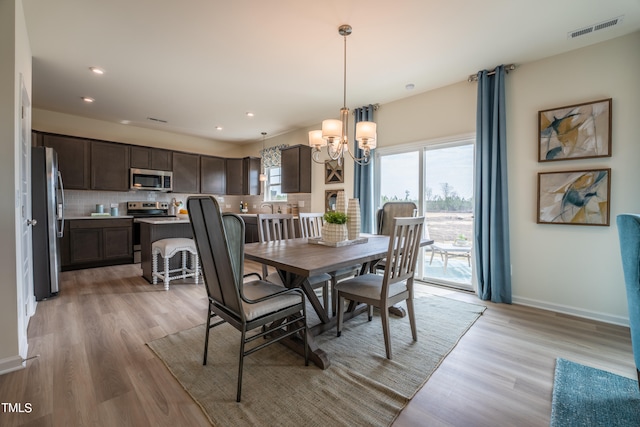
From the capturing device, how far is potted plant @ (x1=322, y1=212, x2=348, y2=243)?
240 centimetres

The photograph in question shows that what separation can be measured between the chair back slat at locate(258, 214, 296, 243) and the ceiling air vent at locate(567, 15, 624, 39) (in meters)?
3.20

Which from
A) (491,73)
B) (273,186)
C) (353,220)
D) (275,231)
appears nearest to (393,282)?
(353,220)

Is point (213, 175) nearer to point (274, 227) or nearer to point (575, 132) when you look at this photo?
point (274, 227)

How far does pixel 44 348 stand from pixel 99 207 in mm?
3829

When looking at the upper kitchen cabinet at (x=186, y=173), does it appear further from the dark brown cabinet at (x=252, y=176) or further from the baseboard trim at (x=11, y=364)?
the baseboard trim at (x=11, y=364)

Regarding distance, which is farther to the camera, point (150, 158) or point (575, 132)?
point (150, 158)

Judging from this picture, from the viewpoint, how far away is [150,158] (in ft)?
17.8

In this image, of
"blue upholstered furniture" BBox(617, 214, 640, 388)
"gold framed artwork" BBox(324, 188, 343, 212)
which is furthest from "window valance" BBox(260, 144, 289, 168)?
"blue upholstered furniture" BBox(617, 214, 640, 388)

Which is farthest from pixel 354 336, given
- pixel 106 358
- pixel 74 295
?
pixel 74 295

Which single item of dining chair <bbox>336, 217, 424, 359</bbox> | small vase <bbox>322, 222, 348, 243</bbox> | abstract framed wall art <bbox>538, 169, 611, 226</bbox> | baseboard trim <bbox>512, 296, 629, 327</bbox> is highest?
abstract framed wall art <bbox>538, 169, 611, 226</bbox>

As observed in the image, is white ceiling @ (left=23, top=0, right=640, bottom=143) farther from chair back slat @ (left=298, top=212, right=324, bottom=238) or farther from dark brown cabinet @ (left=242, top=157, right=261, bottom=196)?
dark brown cabinet @ (left=242, top=157, right=261, bottom=196)

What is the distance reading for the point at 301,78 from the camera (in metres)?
3.41

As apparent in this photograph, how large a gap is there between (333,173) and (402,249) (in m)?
3.00

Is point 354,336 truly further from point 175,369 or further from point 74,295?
point 74,295
